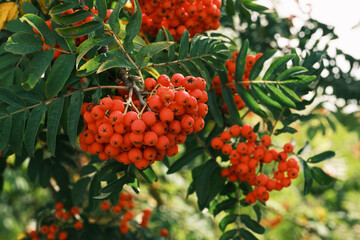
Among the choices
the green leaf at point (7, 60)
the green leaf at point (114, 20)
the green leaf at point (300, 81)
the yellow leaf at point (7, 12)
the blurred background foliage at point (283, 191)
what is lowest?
the blurred background foliage at point (283, 191)

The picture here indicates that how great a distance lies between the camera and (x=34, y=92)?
157 cm

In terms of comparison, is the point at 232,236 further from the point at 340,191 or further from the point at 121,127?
the point at 340,191

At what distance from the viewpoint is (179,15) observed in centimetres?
203

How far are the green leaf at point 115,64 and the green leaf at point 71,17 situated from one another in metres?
0.27

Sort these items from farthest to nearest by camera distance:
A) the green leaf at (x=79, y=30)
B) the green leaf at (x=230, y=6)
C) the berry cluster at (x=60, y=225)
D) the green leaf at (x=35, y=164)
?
the berry cluster at (x=60, y=225) → the green leaf at (x=35, y=164) → the green leaf at (x=230, y=6) → the green leaf at (x=79, y=30)

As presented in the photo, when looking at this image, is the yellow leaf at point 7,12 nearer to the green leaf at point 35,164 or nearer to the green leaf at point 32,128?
the green leaf at point 32,128

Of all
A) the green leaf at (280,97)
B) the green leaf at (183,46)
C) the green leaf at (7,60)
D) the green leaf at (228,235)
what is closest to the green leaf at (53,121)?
the green leaf at (7,60)

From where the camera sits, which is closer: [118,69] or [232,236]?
[118,69]

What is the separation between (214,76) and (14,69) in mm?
1256

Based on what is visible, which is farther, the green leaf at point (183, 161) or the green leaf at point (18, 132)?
the green leaf at point (183, 161)

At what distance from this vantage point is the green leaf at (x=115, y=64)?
1.37m

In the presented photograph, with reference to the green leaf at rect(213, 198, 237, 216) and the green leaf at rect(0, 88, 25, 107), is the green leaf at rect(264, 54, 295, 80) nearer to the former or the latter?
the green leaf at rect(213, 198, 237, 216)

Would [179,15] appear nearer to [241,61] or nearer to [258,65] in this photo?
[241,61]

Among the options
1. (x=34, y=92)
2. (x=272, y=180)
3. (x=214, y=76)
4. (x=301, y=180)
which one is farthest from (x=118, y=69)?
(x=301, y=180)
